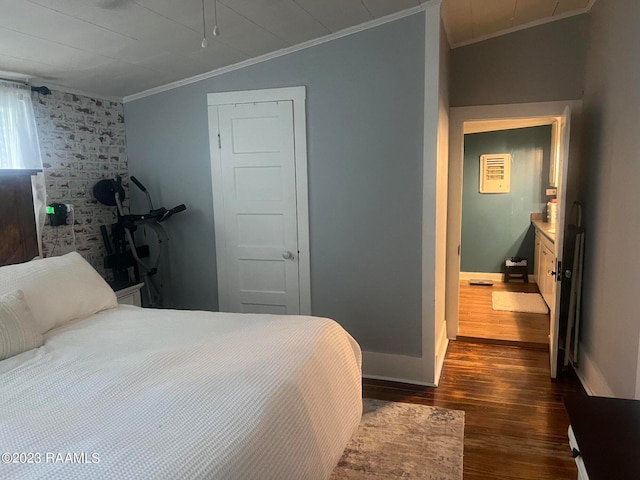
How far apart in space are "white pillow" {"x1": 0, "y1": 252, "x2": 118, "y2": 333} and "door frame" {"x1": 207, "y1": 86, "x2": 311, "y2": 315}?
1.18 meters

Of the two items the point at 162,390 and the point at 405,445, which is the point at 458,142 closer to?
the point at 405,445

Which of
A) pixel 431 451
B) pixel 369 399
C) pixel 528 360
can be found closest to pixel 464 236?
pixel 528 360

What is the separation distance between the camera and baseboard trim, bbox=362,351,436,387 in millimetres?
3295

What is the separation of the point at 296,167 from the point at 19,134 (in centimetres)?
184

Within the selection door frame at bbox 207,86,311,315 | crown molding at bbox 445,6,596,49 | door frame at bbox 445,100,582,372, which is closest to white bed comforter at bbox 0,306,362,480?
door frame at bbox 207,86,311,315

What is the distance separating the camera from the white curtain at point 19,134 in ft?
9.16

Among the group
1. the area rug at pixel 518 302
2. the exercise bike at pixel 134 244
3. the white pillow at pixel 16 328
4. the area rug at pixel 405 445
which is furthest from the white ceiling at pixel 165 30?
the area rug at pixel 518 302

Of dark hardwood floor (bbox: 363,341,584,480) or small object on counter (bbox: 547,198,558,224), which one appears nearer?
dark hardwood floor (bbox: 363,341,584,480)

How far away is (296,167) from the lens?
3.39m

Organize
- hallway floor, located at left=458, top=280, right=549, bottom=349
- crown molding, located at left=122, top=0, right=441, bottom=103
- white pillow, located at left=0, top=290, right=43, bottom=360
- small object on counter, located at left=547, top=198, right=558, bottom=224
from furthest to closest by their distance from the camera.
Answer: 1. small object on counter, located at left=547, top=198, right=558, bottom=224
2. hallway floor, located at left=458, top=280, right=549, bottom=349
3. crown molding, located at left=122, top=0, right=441, bottom=103
4. white pillow, located at left=0, top=290, right=43, bottom=360

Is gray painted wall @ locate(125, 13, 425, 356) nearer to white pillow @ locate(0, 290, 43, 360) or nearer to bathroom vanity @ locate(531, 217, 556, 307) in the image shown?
white pillow @ locate(0, 290, 43, 360)

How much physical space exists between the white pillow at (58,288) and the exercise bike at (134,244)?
950 mm

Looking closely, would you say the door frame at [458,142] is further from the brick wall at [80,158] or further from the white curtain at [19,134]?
the white curtain at [19,134]

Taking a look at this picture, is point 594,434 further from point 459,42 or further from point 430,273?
point 459,42
